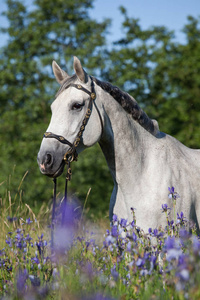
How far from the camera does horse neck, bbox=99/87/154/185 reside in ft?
12.7

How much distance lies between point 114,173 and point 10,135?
38.7 ft

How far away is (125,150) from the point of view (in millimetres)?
3896

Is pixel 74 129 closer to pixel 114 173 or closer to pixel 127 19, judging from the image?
pixel 114 173

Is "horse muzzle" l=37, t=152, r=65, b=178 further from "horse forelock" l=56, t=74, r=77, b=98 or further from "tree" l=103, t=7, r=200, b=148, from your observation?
"tree" l=103, t=7, r=200, b=148

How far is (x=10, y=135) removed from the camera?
15.1 meters

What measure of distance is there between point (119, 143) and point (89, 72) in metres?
9.69

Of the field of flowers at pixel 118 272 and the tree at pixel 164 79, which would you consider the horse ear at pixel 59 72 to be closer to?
the field of flowers at pixel 118 272

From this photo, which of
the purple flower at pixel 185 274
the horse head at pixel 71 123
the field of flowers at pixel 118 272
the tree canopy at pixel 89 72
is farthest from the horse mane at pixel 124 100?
the tree canopy at pixel 89 72

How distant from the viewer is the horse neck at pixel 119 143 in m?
3.88

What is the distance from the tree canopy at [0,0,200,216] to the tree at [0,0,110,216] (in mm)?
38

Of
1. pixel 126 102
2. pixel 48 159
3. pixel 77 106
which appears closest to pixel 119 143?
pixel 126 102

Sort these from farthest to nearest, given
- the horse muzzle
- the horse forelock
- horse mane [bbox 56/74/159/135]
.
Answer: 1. horse mane [bbox 56/74/159/135]
2. the horse forelock
3. the horse muzzle

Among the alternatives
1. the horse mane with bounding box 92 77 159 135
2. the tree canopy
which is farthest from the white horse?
the tree canopy

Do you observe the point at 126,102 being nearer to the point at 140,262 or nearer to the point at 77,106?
the point at 77,106
